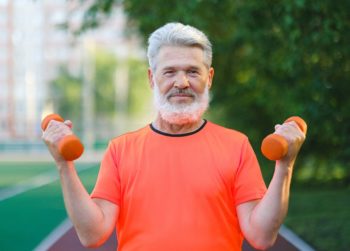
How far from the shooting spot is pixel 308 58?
352 inches

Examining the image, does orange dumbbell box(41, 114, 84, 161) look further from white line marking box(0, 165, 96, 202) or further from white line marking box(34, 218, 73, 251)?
white line marking box(0, 165, 96, 202)

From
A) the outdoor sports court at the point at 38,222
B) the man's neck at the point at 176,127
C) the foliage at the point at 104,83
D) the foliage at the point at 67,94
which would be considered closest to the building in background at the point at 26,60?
the foliage at the point at 104,83

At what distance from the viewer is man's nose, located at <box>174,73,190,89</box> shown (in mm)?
2574

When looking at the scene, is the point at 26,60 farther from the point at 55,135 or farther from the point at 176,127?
the point at 55,135

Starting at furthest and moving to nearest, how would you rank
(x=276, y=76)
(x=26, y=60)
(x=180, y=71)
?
(x=26, y=60)
(x=276, y=76)
(x=180, y=71)

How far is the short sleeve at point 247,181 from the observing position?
8.06 feet

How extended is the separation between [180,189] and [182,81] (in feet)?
1.31

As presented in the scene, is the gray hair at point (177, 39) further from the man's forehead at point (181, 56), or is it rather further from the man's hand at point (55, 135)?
the man's hand at point (55, 135)

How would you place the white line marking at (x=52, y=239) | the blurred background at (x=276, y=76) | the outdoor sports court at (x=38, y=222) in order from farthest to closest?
1. the blurred background at (x=276, y=76)
2. the outdoor sports court at (x=38, y=222)
3. the white line marking at (x=52, y=239)

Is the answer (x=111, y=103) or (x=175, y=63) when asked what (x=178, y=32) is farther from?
(x=111, y=103)

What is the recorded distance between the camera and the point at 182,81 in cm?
258

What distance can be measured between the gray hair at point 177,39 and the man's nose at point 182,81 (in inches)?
4.1

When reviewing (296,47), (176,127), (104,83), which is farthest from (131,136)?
(104,83)

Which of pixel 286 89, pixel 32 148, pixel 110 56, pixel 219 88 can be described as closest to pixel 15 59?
pixel 110 56
